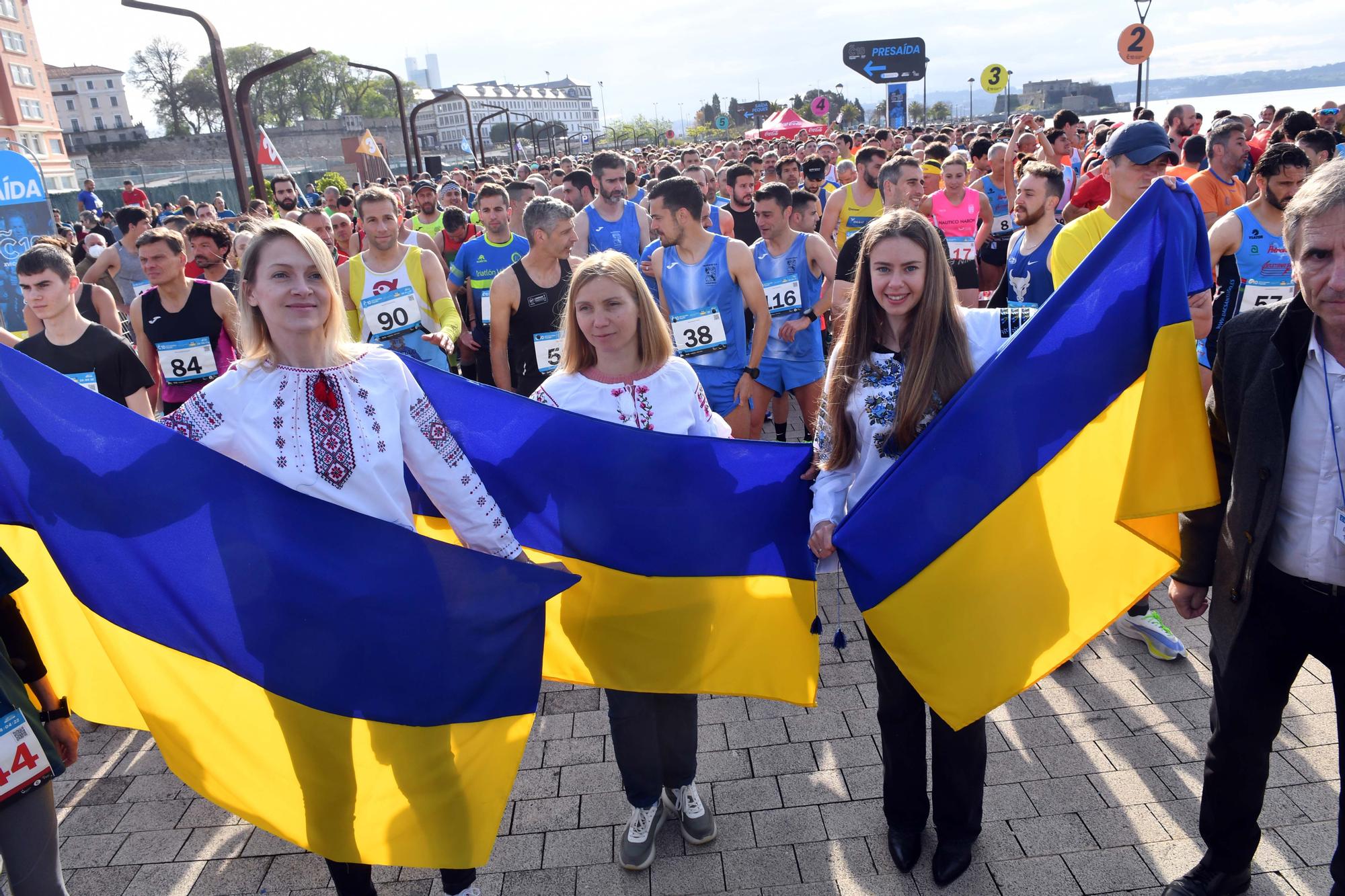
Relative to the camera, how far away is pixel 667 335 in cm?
326

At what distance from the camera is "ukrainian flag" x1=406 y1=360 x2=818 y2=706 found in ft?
10.2

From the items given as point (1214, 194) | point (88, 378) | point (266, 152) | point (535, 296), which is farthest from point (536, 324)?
point (266, 152)

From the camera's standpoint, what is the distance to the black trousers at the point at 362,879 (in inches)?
109

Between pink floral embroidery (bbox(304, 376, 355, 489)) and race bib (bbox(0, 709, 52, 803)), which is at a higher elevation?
pink floral embroidery (bbox(304, 376, 355, 489))

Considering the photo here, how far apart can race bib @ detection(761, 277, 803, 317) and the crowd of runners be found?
0.02 m

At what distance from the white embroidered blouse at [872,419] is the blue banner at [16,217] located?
8511mm

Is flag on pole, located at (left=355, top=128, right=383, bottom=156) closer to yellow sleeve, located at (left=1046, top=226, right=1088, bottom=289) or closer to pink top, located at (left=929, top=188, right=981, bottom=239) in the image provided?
pink top, located at (left=929, top=188, right=981, bottom=239)

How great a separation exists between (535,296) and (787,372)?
5.59 ft

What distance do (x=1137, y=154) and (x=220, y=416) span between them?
3.80 metres

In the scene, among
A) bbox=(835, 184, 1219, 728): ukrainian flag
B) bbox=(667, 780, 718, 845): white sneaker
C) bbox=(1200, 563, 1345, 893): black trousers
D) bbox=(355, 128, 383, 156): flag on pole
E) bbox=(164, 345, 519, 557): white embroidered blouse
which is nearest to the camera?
bbox=(1200, 563, 1345, 893): black trousers

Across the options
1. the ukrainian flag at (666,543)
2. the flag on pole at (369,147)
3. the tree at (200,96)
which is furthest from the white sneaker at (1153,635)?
the tree at (200,96)

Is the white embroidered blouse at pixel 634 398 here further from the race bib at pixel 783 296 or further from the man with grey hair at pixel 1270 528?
the race bib at pixel 783 296

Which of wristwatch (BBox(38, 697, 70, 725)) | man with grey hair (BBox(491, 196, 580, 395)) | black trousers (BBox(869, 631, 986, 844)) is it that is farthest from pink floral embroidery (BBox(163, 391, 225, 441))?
man with grey hair (BBox(491, 196, 580, 395))

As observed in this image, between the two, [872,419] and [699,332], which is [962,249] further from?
[872,419]
